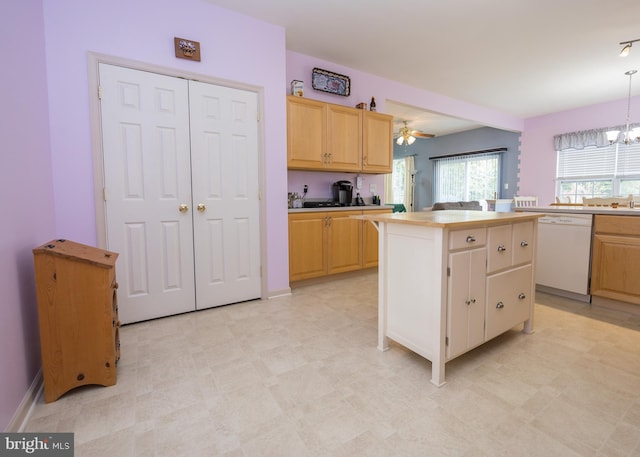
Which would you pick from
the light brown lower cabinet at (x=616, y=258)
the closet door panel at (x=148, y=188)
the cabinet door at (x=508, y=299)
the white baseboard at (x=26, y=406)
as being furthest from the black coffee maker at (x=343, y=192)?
the white baseboard at (x=26, y=406)

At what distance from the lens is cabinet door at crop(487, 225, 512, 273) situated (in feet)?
5.72

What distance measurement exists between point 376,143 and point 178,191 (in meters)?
2.49

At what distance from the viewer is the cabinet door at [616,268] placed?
244 cm

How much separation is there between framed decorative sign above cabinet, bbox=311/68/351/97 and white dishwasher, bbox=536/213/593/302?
2638 mm

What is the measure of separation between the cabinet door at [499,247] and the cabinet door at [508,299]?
62 mm

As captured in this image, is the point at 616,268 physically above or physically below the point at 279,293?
above

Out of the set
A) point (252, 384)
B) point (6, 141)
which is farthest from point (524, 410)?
point (6, 141)

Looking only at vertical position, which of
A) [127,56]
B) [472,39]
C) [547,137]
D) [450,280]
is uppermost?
[472,39]

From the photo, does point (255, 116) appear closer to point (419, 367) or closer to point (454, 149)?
point (419, 367)

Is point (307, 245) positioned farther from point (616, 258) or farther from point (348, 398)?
point (616, 258)

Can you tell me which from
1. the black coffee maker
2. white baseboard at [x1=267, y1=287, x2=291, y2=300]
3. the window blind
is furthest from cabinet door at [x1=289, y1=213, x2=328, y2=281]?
the window blind

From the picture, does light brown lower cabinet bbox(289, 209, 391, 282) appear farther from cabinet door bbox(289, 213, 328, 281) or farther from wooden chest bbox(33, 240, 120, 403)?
wooden chest bbox(33, 240, 120, 403)

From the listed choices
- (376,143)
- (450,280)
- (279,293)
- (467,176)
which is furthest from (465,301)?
(467,176)

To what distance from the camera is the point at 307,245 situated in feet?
10.8
